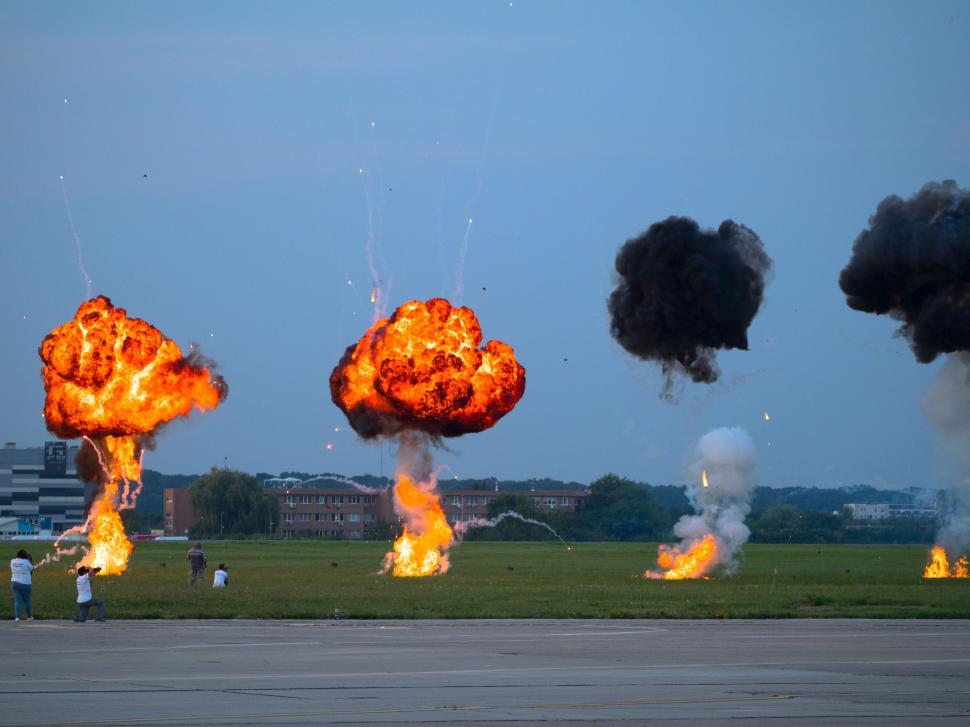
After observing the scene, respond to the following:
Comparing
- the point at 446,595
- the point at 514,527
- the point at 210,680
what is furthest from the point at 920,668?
the point at 514,527

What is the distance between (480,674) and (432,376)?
47.9 meters

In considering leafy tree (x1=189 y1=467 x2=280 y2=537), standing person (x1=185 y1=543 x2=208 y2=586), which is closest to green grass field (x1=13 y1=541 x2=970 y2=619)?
standing person (x1=185 y1=543 x2=208 y2=586)

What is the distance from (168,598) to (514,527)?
131 metres

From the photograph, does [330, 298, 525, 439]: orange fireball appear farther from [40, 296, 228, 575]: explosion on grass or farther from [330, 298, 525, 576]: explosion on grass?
[40, 296, 228, 575]: explosion on grass

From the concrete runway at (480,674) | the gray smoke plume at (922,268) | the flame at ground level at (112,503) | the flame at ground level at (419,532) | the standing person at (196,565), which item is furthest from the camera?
the flame at ground level at (419,532)

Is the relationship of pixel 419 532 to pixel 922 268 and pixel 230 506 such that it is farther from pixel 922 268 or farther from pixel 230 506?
pixel 230 506

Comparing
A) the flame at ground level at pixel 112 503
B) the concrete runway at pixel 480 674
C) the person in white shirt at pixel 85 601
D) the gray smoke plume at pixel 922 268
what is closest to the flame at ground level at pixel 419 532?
the flame at ground level at pixel 112 503

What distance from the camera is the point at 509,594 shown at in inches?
2215

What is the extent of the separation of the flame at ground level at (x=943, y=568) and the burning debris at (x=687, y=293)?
14229 mm

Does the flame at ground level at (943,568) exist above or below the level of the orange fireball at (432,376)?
below

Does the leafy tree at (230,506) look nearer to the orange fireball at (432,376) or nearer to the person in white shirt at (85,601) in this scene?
the orange fireball at (432,376)

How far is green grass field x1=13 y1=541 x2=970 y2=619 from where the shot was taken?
147ft

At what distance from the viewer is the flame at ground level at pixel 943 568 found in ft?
251

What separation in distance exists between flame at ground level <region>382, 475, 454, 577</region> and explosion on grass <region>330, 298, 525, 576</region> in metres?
0.05
